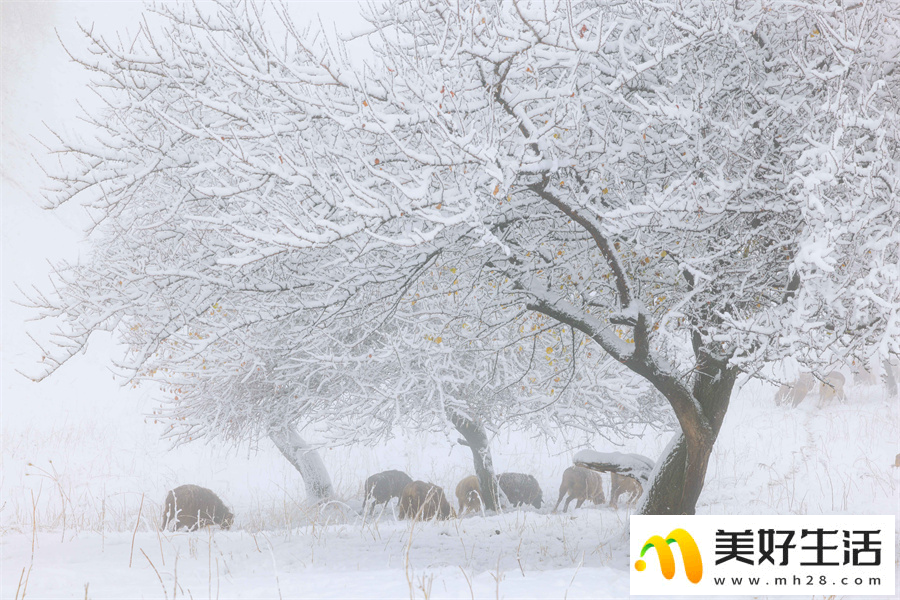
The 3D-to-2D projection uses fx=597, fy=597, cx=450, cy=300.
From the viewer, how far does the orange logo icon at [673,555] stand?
14.2 ft

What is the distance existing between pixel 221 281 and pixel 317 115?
174cm

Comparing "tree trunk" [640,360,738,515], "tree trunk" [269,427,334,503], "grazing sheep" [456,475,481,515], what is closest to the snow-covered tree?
"tree trunk" [640,360,738,515]

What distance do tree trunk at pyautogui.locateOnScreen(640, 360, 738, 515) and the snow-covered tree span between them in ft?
0.09

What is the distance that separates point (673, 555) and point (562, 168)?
3129 millimetres

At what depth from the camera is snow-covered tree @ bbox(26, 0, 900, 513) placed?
350 centimetres

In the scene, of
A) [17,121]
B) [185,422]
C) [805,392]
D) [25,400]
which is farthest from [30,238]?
[805,392]

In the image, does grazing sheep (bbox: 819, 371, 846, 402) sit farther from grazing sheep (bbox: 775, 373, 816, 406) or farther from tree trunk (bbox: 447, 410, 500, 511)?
tree trunk (bbox: 447, 410, 500, 511)

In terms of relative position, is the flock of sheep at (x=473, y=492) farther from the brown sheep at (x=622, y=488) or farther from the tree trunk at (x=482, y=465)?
the tree trunk at (x=482, y=465)

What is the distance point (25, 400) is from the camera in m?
24.6

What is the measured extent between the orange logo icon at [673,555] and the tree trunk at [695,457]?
4.39 feet

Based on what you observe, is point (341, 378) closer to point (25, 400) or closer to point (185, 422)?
point (185, 422)

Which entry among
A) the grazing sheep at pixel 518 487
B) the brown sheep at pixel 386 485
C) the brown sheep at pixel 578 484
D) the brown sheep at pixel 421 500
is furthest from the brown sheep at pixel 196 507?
the brown sheep at pixel 578 484

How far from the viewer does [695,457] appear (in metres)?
5.93

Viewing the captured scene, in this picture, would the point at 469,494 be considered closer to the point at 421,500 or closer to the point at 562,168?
the point at 421,500
